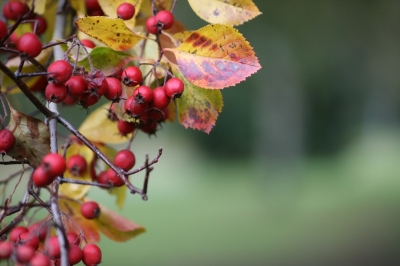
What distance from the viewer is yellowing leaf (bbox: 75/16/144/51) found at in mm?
604

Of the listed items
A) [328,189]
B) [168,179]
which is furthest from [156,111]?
[168,179]

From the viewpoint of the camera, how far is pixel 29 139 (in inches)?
21.7

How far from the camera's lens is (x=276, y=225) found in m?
5.74

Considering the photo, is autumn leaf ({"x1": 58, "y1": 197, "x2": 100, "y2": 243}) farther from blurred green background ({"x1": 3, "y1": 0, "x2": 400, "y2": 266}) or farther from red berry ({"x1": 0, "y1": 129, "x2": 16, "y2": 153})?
blurred green background ({"x1": 3, "y1": 0, "x2": 400, "y2": 266})

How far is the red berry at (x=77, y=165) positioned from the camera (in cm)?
86

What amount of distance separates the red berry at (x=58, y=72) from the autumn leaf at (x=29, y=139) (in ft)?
0.24

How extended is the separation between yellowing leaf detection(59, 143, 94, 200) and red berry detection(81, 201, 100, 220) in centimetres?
5

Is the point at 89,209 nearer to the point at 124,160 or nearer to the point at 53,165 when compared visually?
the point at 124,160

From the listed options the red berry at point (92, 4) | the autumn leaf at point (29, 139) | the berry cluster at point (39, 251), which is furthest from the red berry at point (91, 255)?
the red berry at point (92, 4)

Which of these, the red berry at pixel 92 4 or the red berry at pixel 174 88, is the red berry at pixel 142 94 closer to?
the red berry at pixel 174 88

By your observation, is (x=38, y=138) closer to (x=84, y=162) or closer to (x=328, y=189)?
(x=84, y=162)

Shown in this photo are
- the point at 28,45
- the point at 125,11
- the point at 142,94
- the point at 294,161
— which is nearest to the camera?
the point at 28,45

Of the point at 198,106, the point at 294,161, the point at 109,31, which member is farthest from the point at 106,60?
the point at 294,161

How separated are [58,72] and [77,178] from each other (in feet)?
1.31
